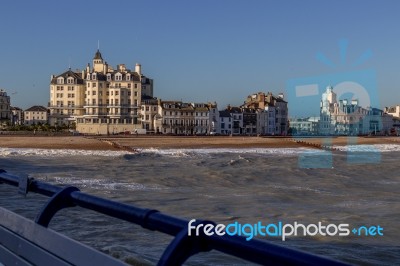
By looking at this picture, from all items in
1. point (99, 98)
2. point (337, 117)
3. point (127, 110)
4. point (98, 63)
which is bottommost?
point (337, 117)

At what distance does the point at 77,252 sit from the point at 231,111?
105028mm

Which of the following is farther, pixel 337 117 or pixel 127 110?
pixel 127 110

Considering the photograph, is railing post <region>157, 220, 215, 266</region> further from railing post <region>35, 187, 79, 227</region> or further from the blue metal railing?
railing post <region>35, 187, 79, 227</region>

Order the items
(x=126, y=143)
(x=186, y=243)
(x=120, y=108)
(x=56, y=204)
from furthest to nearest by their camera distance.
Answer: (x=120, y=108) < (x=126, y=143) < (x=56, y=204) < (x=186, y=243)

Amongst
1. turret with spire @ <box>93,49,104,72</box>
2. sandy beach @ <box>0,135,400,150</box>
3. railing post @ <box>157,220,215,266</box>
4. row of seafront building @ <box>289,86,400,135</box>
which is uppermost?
turret with spire @ <box>93,49,104,72</box>

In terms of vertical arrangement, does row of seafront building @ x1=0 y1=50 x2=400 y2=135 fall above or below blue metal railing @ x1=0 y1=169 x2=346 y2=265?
above

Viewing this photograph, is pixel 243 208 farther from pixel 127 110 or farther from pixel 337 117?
pixel 127 110

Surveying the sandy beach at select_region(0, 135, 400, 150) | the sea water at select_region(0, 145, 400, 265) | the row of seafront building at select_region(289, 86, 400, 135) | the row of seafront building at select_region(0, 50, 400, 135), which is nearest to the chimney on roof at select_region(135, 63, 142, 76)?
→ the row of seafront building at select_region(0, 50, 400, 135)

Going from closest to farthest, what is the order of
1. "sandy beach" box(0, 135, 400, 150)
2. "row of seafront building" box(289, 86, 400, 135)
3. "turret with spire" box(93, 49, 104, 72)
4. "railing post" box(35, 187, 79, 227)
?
"railing post" box(35, 187, 79, 227)
"row of seafront building" box(289, 86, 400, 135)
"sandy beach" box(0, 135, 400, 150)
"turret with spire" box(93, 49, 104, 72)

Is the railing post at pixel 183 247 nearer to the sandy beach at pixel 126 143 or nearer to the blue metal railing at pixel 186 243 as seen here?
the blue metal railing at pixel 186 243

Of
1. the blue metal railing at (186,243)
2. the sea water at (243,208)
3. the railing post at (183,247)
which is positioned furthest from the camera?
Result: the sea water at (243,208)

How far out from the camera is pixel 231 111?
4230 inches

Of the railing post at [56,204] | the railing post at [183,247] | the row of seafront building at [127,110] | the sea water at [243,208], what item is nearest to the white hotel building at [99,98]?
the row of seafront building at [127,110]

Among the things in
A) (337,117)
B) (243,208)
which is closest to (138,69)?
(337,117)
